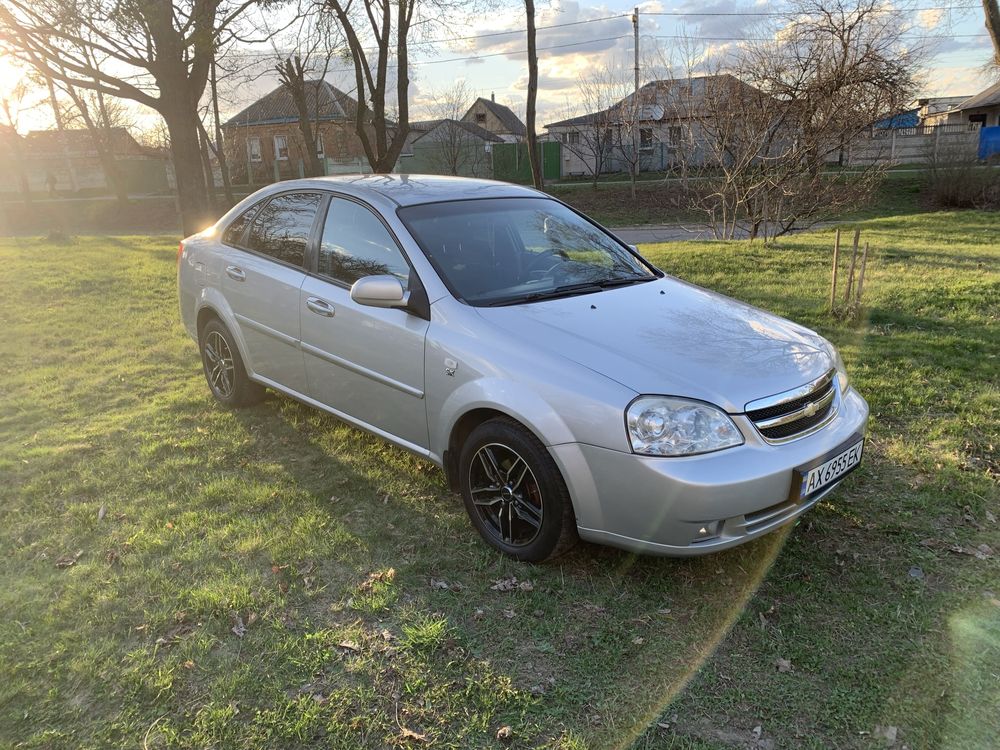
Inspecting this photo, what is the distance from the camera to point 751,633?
2.85m

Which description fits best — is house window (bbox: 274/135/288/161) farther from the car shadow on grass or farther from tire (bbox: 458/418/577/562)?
tire (bbox: 458/418/577/562)

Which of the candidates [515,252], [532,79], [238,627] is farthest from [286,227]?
[532,79]

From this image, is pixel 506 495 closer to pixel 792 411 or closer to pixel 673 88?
pixel 792 411

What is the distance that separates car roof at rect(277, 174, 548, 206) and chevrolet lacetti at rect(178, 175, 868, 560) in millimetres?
19

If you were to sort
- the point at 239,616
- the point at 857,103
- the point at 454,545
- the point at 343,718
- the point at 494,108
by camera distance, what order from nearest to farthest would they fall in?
the point at 343,718, the point at 239,616, the point at 454,545, the point at 857,103, the point at 494,108

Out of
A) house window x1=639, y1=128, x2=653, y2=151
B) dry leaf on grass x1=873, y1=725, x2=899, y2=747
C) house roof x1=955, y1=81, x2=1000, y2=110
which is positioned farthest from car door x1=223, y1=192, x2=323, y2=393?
house roof x1=955, y1=81, x2=1000, y2=110

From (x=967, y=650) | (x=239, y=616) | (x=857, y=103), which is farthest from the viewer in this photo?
(x=857, y=103)

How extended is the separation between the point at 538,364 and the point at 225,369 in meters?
3.14

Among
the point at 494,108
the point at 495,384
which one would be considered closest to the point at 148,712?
the point at 495,384

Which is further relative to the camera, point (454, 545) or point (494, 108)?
point (494, 108)

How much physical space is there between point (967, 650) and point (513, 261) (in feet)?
8.79

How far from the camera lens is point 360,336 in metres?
3.79

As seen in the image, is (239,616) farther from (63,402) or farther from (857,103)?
(857,103)

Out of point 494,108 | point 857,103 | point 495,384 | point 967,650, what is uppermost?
point 494,108
